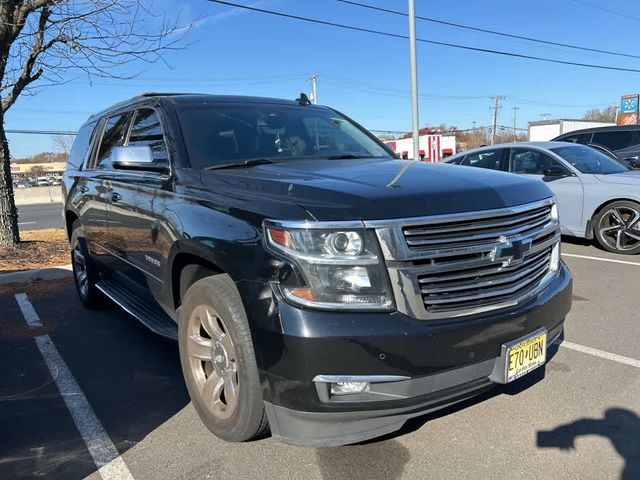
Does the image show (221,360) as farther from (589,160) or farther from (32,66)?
Answer: (32,66)

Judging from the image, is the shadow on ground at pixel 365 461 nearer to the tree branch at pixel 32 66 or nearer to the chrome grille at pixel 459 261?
the chrome grille at pixel 459 261

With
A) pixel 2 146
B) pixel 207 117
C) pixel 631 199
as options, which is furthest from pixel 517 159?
pixel 2 146

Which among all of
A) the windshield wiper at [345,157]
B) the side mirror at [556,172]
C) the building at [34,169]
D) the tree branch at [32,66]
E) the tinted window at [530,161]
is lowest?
the building at [34,169]

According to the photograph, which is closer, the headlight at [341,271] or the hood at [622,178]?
the headlight at [341,271]

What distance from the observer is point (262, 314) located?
239cm

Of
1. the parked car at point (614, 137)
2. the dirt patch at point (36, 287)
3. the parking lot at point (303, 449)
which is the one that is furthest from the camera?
the parked car at point (614, 137)

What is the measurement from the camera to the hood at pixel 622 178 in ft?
24.5

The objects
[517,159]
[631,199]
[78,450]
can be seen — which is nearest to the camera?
[78,450]

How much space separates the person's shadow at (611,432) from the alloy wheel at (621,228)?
17.1 feet

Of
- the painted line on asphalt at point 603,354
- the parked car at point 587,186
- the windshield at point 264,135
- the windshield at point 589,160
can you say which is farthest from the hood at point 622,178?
the windshield at point 264,135

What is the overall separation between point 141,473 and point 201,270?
112 centimetres

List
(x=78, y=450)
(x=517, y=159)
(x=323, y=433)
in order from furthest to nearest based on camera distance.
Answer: (x=517, y=159) < (x=78, y=450) < (x=323, y=433)

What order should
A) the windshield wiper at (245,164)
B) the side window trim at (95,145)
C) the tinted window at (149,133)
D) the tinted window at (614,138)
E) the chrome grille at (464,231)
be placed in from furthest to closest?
the tinted window at (614,138) < the side window trim at (95,145) < the tinted window at (149,133) < the windshield wiper at (245,164) < the chrome grille at (464,231)

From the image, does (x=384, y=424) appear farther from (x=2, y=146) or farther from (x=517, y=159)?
(x=2, y=146)
